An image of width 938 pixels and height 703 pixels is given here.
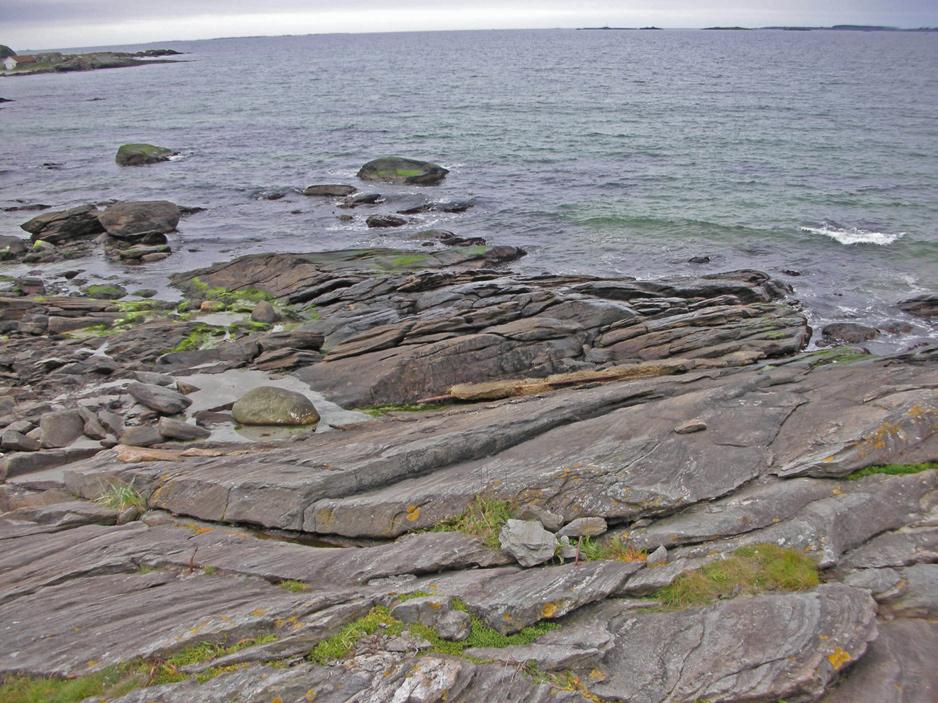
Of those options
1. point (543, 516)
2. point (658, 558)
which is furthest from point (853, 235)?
point (658, 558)

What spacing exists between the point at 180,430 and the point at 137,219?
28576 millimetres

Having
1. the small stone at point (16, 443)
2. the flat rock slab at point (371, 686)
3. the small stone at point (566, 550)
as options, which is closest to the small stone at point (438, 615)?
the flat rock slab at point (371, 686)

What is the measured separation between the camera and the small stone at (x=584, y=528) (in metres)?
12.1

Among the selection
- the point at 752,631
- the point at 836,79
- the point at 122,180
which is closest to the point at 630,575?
the point at 752,631

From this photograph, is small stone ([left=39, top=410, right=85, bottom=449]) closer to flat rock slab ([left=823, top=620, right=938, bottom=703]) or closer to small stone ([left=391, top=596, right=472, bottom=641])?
small stone ([left=391, top=596, right=472, bottom=641])

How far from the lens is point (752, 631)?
31.1ft

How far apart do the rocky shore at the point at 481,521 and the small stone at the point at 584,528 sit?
0.29 ft

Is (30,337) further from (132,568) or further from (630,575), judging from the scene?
(630,575)

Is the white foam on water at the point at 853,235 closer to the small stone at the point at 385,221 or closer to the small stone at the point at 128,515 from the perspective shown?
the small stone at the point at 385,221

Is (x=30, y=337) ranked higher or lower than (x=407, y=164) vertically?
lower

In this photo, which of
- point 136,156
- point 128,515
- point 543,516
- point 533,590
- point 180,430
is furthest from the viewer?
point 136,156

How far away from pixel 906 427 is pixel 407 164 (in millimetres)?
51358

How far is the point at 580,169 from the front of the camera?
6175 centimetres

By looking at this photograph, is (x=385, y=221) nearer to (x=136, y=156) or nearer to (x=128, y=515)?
(x=128, y=515)
